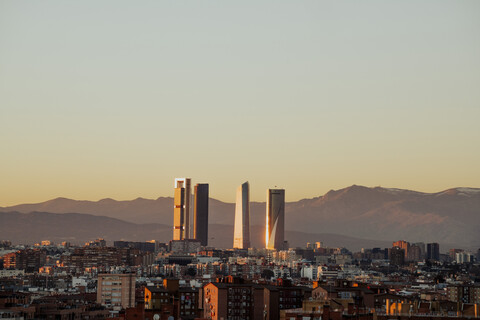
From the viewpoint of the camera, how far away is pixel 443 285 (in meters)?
182

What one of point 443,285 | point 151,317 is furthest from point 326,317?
point 443,285

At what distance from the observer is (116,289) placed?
130m

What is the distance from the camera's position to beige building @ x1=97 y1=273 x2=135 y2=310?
416ft

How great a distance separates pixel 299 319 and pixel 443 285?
119 meters

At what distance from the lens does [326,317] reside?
61.7 metres

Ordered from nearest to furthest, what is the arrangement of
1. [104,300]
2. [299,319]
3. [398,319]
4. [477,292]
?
[398,319] < [299,319] < [104,300] < [477,292]

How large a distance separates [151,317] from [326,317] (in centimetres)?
907

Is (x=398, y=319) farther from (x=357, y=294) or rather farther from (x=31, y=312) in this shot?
(x=31, y=312)

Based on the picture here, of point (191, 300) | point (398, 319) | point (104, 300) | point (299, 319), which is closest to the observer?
point (398, 319)

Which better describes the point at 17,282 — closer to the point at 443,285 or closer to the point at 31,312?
the point at 443,285

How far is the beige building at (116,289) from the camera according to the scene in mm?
126750

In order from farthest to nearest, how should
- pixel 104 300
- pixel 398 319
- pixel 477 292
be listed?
pixel 477 292
pixel 104 300
pixel 398 319

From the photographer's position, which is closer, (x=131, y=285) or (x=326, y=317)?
(x=326, y=317)

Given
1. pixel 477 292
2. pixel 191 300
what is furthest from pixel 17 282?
pixel 191 300
